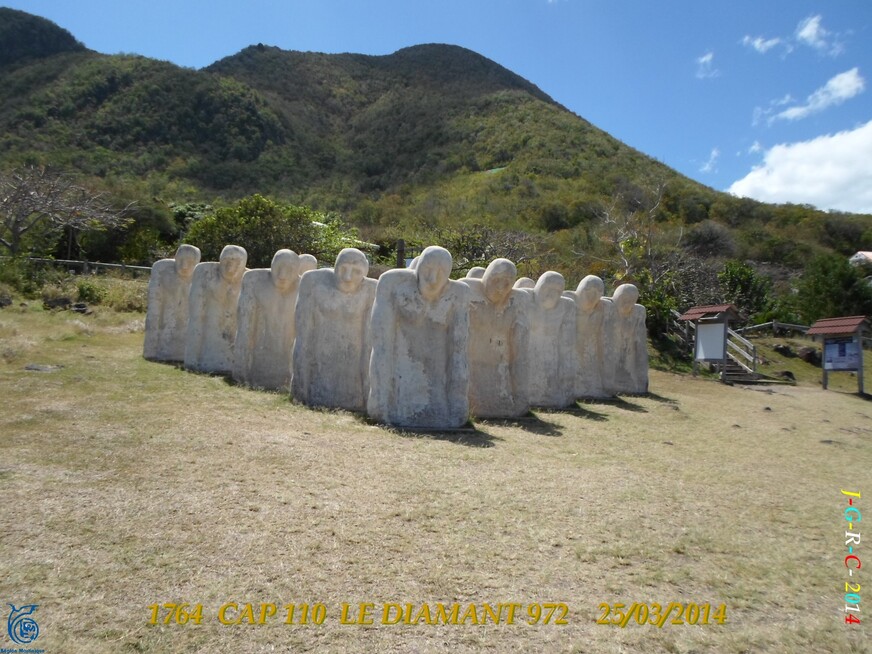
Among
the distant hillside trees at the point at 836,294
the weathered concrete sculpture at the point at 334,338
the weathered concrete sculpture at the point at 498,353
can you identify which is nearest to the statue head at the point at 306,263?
the weathered concrete sculpture at the point at 334,338

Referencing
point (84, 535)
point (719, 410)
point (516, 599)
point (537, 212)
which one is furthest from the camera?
point (537, 212)

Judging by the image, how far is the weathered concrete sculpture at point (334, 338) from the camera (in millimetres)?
8391

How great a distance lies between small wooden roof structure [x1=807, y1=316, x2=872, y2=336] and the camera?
52.9 feet

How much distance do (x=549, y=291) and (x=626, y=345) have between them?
12.1 feet

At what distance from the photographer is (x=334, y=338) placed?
857 cm

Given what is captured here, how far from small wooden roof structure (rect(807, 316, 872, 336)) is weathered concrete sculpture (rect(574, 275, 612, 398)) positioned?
786 centimetres

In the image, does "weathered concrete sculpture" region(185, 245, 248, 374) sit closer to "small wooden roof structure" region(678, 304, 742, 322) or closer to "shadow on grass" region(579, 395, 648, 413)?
"shadow on grass" region(579, 395, 648, 413)

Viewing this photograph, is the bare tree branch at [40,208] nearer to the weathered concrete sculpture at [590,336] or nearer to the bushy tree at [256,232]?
the bushy tree at [256,232]

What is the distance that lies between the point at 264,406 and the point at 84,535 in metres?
4.38

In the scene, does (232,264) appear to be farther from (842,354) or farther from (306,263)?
(842,354)

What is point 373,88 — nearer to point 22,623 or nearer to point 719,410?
point 719,410

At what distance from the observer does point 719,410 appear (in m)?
11.9

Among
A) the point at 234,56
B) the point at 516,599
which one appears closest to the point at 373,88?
the point at 234,56
